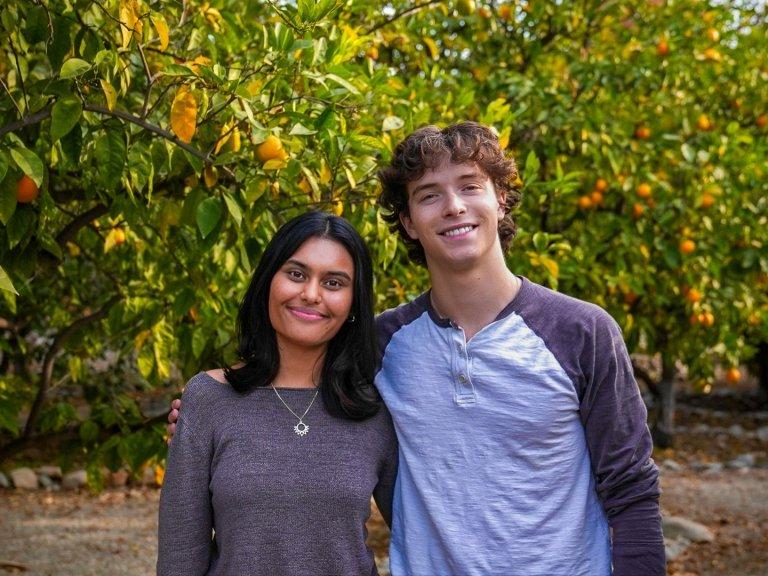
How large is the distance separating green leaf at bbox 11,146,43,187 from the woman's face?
0.51 metres

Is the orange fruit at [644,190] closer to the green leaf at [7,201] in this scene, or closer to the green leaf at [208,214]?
the green leaf at [208,214]

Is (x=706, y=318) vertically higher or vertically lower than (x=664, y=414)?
higher

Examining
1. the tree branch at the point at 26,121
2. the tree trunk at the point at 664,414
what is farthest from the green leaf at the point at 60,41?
the tree trunk at the point at 664,414

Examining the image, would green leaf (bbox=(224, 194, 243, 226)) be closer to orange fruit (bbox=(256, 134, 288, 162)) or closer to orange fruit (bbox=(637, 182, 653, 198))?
orange fruit (bbox=(256, 134, 288, 162))

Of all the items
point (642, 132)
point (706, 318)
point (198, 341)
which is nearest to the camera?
point (198, 341)

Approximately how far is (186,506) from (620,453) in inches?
32.6

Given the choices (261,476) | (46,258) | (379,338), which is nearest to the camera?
(261,476)

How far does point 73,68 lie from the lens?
1.90 m

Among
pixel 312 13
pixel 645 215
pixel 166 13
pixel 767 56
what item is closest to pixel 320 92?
pixel 312 13

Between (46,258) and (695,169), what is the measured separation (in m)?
3.38

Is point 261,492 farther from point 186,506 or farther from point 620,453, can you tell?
point 620,453

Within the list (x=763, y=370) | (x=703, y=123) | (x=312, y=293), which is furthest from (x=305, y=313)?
(x=763, y=370)

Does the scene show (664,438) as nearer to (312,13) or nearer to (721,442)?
(721,442)

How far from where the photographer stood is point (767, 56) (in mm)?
6629
